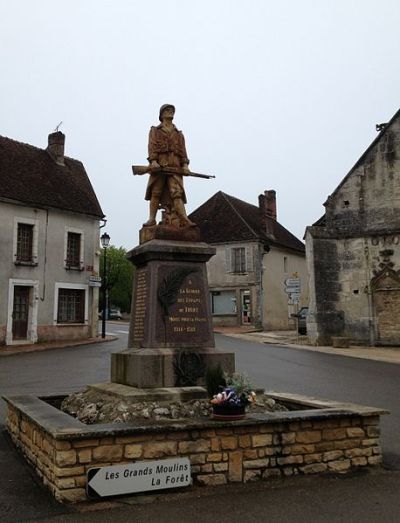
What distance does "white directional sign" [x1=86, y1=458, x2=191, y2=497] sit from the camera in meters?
4.90

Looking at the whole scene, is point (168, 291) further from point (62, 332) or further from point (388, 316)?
point (62, 332)

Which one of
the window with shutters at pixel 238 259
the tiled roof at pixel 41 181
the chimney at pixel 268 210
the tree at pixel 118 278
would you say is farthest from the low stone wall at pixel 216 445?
the tree at pixel 118 278

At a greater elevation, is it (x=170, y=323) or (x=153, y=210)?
(x=153, y=210)

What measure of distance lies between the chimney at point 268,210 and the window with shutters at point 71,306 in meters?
15.8

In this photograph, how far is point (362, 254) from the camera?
23.1m

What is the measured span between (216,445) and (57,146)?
25.8 m

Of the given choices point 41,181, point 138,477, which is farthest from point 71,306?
point 138,477

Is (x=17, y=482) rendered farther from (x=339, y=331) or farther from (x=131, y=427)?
(x=339, y=331)

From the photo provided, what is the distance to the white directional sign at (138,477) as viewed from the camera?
4902mm

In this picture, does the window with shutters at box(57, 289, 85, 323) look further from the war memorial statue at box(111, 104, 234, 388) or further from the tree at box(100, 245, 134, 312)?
the tree at box(100, 245, 134, 312)

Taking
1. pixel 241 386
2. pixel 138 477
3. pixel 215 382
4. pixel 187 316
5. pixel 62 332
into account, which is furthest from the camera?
pixel 62 332

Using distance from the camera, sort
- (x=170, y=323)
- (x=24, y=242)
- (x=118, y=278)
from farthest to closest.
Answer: (x=118, y=278), (x=24, y=242), (x=170, y=323)

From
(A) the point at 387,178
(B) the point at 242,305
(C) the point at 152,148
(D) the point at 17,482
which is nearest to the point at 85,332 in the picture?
(B) the point at 242,305

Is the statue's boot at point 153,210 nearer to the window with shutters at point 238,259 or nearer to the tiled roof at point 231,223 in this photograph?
the tiled roof at point 231,223
